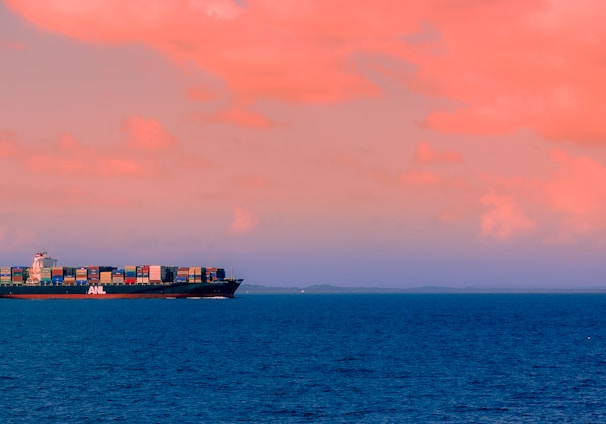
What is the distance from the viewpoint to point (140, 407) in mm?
56875

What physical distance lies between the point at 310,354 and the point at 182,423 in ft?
140

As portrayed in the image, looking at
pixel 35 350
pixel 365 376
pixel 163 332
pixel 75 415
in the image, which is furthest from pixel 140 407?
pixel 163 332

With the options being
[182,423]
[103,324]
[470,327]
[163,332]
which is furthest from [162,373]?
[470,327]

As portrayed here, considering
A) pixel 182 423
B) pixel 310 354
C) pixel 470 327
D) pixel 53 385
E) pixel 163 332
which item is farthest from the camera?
pixel 470 327

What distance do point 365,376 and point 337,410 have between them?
17859 mm

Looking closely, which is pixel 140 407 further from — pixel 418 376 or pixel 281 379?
pixel 418 376

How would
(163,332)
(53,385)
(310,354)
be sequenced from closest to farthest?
(53,385) → (310,354) → (163,332)

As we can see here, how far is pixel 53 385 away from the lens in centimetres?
6669

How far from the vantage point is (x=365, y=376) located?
73.2 meters

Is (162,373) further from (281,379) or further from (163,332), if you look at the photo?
(163,332)

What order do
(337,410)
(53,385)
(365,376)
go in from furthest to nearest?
(365,376) → (53,385) → (337,410)

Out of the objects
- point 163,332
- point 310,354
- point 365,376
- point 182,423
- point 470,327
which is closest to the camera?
point 182,423

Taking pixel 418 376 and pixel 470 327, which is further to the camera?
pixel 470 327

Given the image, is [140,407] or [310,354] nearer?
[140,407]
